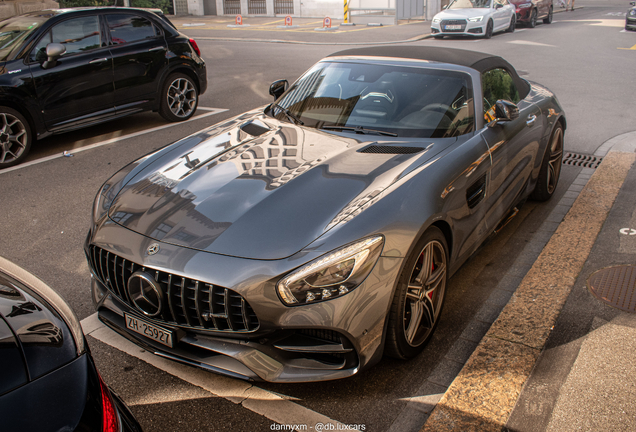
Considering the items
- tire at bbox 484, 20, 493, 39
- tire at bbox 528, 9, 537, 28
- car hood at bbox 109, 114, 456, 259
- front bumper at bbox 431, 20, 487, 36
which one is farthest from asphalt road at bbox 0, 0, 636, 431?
tire at bbox 528, 9, 537, 28

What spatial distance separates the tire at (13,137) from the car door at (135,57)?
1314 mm

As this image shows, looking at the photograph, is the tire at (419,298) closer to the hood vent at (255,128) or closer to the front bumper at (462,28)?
the hood vent at (255,128)

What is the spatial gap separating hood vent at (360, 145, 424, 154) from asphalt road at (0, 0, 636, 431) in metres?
1.08

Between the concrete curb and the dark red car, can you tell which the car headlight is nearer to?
the concrete curb

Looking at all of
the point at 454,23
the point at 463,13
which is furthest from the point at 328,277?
the point at 463,13

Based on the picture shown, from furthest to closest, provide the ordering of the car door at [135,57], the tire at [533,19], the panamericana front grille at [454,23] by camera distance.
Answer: the tire at [533,19]
the panamericana front grille at [454,23]
the car door at [135,57]

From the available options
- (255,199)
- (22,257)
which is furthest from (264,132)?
(22,257)

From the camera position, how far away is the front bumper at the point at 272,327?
2.58m

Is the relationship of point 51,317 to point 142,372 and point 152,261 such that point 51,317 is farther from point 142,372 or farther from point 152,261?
point 142,372

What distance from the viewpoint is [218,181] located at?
3.31 meters

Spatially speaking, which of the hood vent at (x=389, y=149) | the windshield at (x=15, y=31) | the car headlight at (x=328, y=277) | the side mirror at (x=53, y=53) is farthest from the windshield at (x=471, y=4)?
the car headlight at (x=328, y=277)

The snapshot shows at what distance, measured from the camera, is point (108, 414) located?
1.69 meters

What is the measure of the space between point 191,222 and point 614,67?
13642mm

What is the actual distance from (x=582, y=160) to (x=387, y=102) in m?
3.90
